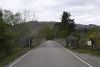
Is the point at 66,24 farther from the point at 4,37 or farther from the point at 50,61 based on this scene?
the point at 50,61

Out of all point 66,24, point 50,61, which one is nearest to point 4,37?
point 50,61

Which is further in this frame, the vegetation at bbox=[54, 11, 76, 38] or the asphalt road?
the vegetation at bbox=[54, 11, 76, 38]

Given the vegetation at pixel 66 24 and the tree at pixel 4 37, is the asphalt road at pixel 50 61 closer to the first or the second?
the tree at pixel 4 37

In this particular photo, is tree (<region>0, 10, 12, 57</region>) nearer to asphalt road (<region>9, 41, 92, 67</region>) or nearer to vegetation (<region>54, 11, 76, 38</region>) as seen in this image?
asphalt road (<region>9, 41, 92, 67</region>)

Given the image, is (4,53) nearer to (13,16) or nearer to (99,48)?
(99,48)

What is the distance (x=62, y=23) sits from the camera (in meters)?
121

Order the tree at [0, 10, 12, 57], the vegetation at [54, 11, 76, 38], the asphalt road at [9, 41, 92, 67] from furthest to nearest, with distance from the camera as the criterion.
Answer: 1. the vegetation at [54, 11, 76, 38]
2. the tree at [0, 10, 12, 57]
3. the asphalt road at [9, 41, 92, 67]

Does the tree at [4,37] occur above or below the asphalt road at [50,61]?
above

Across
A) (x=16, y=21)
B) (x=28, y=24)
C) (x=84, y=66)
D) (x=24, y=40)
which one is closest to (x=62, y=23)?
(x=28, y=24)

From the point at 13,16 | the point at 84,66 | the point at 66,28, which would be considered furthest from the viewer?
the point at 66,28

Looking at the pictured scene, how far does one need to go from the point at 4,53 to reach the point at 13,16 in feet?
102

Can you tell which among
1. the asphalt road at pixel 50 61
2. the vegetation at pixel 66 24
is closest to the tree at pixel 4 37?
the asphalt road at pixel 50 61

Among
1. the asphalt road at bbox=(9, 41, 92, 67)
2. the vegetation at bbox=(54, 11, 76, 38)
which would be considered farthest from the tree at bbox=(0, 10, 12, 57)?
A: the vegetation at bbox=(54, 11, 76, 38)

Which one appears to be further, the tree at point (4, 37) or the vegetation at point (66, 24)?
the vegetation at point (66, 24)
